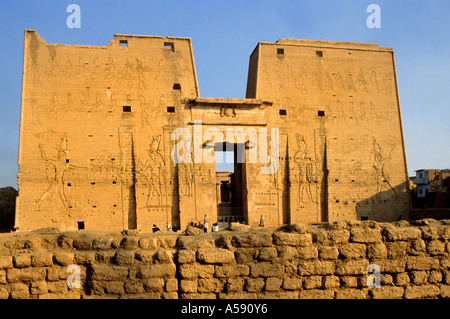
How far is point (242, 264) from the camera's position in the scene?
12.4 ft

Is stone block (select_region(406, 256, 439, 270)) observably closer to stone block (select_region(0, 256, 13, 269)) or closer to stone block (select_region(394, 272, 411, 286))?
stone block (select_region(394, 272, 411, 286))

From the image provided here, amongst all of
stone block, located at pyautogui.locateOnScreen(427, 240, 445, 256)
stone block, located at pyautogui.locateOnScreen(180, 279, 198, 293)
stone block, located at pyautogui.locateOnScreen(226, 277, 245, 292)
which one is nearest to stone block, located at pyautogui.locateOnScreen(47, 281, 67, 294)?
stone block, located at pyautogui.locateOnScreen(180, 279, 198, 293)

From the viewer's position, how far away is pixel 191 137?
48.2ft

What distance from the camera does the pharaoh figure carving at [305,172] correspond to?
15.4 metres

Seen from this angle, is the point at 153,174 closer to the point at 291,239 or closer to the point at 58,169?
the point at 58,169

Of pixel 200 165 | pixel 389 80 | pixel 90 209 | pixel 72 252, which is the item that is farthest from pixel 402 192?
pixel 72 252

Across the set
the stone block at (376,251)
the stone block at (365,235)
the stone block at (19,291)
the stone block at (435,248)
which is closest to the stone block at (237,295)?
the stone block at (365,235)

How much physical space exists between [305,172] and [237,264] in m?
12.3

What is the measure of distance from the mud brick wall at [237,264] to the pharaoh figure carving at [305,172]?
11200 mm

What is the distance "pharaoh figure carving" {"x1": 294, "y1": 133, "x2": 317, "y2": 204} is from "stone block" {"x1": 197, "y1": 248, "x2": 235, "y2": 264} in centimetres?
1210

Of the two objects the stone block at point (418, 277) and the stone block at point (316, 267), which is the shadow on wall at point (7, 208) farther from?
the stone block at point (418, 277)

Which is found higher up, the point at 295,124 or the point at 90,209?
the point at 295,124
